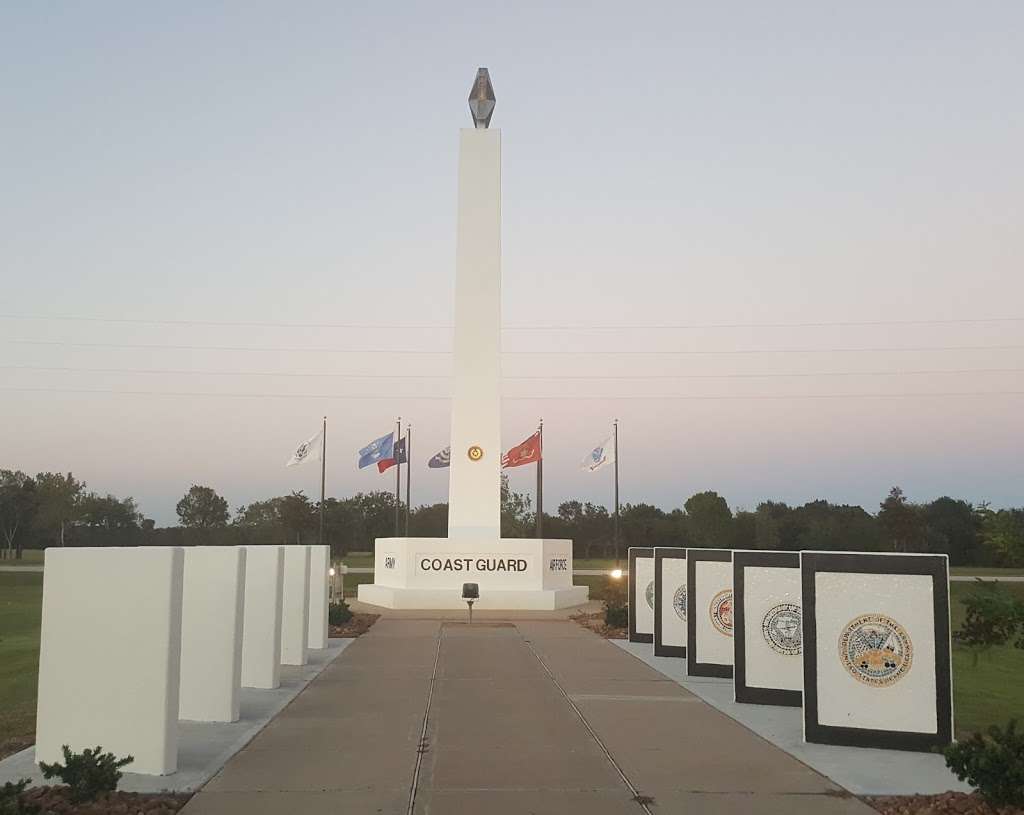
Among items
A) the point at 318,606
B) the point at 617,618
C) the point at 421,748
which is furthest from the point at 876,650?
the point at 617,618

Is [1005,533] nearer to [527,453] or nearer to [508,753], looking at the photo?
[508,753]

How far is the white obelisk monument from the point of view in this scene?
31234 mm

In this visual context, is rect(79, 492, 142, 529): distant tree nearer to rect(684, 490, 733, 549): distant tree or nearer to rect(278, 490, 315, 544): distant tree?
rect(278, 490, 315, 544): distant tree

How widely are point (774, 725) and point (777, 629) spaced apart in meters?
1.59

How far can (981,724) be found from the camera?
1264 cm

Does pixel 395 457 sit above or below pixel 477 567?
above

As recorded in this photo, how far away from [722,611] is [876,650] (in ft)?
16.8

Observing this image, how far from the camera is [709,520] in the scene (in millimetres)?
91375

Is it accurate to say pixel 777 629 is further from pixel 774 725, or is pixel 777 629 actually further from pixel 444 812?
pixel 444 812

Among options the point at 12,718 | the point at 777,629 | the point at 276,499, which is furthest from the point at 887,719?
the point at 276,499

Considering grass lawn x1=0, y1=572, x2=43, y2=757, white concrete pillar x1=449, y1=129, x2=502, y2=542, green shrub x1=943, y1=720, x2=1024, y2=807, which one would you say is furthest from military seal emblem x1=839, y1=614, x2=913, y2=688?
white concrete pillar x1=449, y1=129, x2=502, y2=542

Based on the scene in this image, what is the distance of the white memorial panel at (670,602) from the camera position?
18.0 m

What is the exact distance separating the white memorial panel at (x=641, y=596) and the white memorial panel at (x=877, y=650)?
32.8ft

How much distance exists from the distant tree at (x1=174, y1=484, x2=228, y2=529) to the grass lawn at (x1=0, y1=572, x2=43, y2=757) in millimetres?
67634
